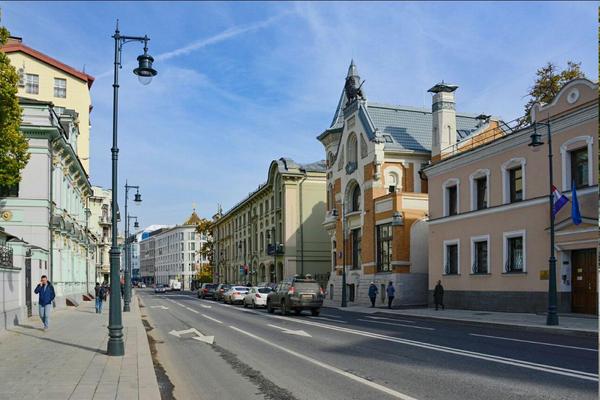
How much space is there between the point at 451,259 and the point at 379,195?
10535 mm

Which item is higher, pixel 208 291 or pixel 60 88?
pixel 60 88

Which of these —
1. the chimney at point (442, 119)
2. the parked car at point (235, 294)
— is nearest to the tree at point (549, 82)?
the chimney at point (442, 119)

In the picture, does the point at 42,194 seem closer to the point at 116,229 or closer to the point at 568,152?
the point at 116,229

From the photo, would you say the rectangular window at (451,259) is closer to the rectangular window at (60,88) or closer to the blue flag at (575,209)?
the blue flag at (575,209)

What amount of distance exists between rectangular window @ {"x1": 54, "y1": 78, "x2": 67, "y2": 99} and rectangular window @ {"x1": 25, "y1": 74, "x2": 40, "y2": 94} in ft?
5.05

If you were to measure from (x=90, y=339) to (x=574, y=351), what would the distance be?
12280 mm

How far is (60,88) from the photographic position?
173ft

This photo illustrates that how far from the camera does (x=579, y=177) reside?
988 inches

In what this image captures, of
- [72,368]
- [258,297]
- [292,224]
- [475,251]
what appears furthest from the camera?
[292,224]

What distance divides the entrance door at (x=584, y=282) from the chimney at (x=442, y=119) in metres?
15.4

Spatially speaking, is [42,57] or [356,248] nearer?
[356,248]

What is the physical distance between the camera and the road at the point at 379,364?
30.7ft

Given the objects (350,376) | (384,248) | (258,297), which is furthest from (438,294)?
→ (350,376)

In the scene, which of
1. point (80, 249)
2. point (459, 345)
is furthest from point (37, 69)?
point (459, 345)
